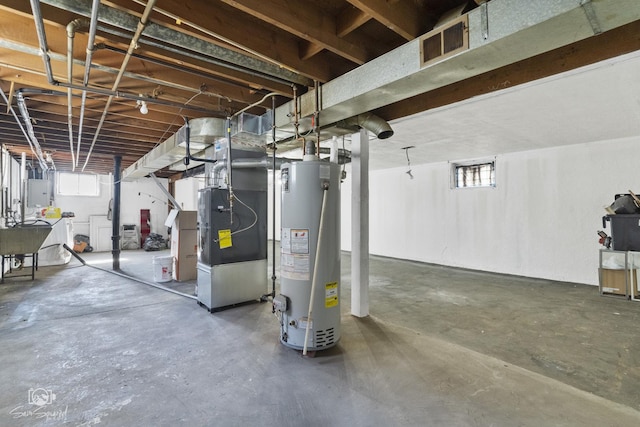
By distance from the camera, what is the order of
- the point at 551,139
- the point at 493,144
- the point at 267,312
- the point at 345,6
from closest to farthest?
the point at 345,6 → the point at 267,312 → the point at 551,139 → the point at 493,144

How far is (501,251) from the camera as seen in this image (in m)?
5.60

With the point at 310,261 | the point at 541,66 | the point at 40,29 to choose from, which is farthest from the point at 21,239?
the point at 541,66

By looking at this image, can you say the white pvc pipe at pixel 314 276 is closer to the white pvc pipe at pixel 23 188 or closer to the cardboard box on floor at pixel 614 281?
the cardboard box on floor at pixel 614 281

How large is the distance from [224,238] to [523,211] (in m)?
5.12

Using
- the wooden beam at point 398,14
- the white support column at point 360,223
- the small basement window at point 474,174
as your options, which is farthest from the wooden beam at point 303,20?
the small basement window at point 474,174

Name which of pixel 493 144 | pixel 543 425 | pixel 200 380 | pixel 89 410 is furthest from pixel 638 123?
pixel 89 410

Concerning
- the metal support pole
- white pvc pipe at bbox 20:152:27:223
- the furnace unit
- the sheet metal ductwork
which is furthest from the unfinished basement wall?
white pvc pipe at bbox 20:152:27:223

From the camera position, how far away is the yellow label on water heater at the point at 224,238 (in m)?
3.52

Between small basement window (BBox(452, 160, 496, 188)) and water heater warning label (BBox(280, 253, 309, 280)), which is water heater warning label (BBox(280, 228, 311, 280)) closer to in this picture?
water heater warning label (BBox(280, 253, 309, 280))

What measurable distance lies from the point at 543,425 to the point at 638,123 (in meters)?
4.10

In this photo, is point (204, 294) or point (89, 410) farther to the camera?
point (204, 294)

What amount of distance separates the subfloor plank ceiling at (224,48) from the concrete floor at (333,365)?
225 centimetres

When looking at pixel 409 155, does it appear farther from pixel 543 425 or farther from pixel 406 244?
pixel 543 425

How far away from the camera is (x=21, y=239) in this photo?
485 centimetres
